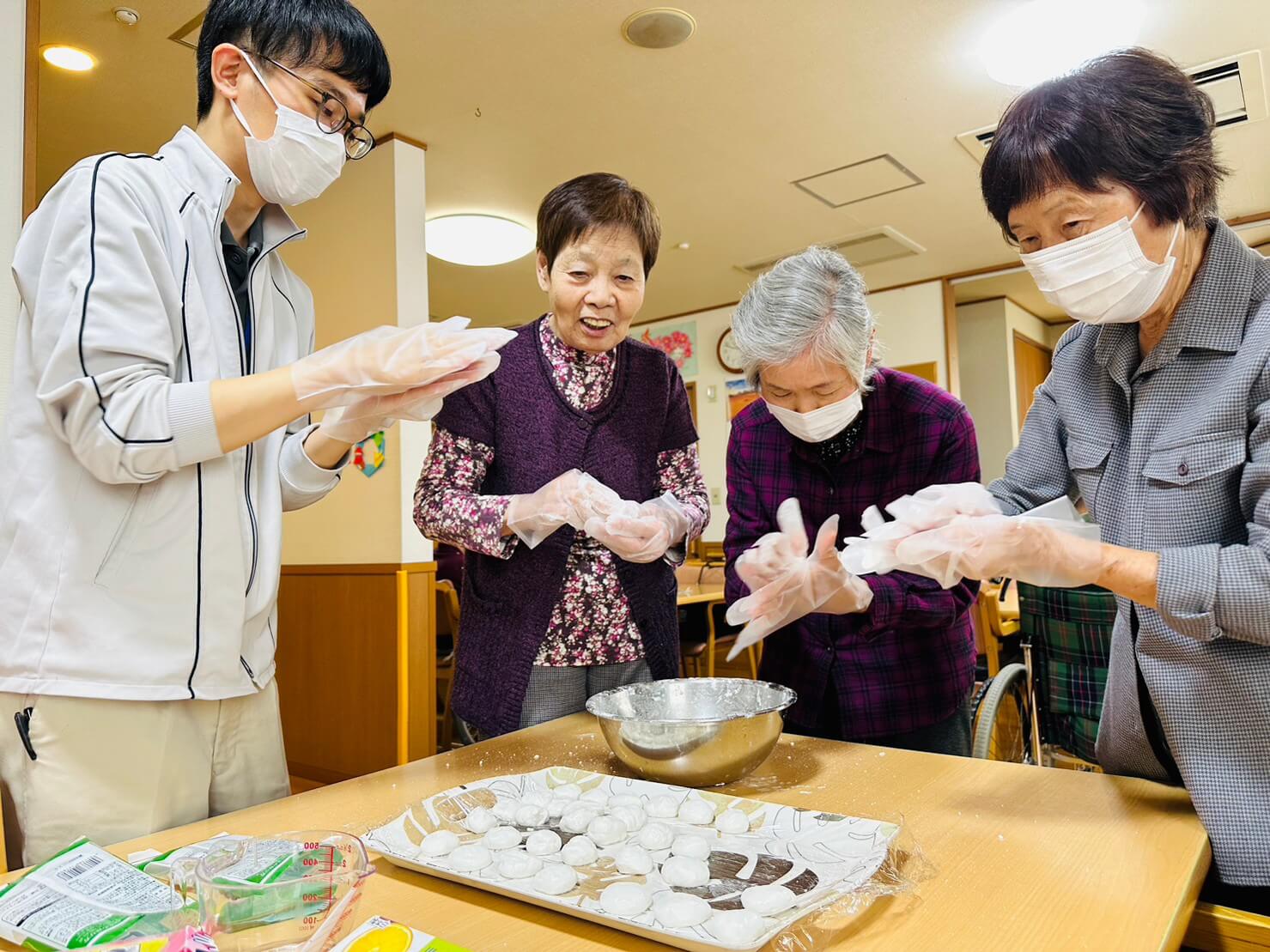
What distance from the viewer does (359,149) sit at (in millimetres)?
1287

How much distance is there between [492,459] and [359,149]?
1.83 feet

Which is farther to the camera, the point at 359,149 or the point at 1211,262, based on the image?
the point at 359,149

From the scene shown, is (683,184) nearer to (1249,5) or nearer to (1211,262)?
(1249,5)

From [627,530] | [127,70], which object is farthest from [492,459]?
[127,70]

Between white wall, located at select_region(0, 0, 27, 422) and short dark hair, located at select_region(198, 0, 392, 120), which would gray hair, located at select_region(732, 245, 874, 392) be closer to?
short dark hair, located at select_region(198, 0, 392, 120)

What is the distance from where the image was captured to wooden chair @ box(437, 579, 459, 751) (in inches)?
164

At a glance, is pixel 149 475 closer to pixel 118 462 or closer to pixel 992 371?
pixel 118 462

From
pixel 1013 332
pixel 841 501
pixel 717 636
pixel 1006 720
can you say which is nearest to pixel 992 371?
pixel 1013 332

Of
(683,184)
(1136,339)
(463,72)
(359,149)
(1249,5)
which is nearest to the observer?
(1136,339)

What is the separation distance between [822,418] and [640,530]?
1.27ft

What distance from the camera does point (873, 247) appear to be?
557 cm

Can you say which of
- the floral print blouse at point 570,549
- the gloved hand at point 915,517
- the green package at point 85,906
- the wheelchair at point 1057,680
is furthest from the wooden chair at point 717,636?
the green package at point 85,906

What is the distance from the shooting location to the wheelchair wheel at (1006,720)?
1799 millimetres

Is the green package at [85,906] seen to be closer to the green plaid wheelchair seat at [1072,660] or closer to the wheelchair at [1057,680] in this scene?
the wheelchair at [1057,680]
